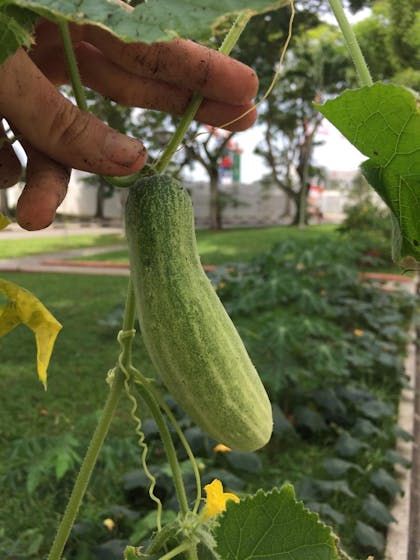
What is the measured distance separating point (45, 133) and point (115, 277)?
8.47 meters

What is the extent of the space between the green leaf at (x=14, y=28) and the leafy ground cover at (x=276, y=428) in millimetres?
1813

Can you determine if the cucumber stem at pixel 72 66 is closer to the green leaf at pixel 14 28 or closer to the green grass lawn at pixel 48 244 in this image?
the green leaf at pixel 14 28

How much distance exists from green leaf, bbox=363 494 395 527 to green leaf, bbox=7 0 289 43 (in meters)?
2.42

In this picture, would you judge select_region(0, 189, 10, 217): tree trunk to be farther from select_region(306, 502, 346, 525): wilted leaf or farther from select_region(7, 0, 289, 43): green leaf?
select_region(7, 0, 289, 43): green leaf

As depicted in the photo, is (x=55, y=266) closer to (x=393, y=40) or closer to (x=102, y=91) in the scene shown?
(x=393, y=40)

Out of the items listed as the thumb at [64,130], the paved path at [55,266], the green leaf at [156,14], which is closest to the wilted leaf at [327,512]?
the thumb at [64,130]

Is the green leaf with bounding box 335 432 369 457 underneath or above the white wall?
underneath

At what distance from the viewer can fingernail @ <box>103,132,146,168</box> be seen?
780 mm

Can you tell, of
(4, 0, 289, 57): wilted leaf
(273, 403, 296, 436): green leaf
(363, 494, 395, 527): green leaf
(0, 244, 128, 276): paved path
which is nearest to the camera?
(4, 0, 289, 57): wilted leaf

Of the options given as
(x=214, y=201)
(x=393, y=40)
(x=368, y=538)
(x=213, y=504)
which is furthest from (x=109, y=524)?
(x=214, y=201)

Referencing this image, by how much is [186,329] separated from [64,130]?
0.91 feet

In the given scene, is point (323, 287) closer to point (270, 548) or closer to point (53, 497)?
point (53, 497)

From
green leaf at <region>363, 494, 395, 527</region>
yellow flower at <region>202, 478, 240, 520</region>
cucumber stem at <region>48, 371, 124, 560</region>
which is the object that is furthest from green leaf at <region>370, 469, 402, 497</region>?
cucumber stem at <region>48, 371, 124, 560</region>

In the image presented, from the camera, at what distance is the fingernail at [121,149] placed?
2.56ft
